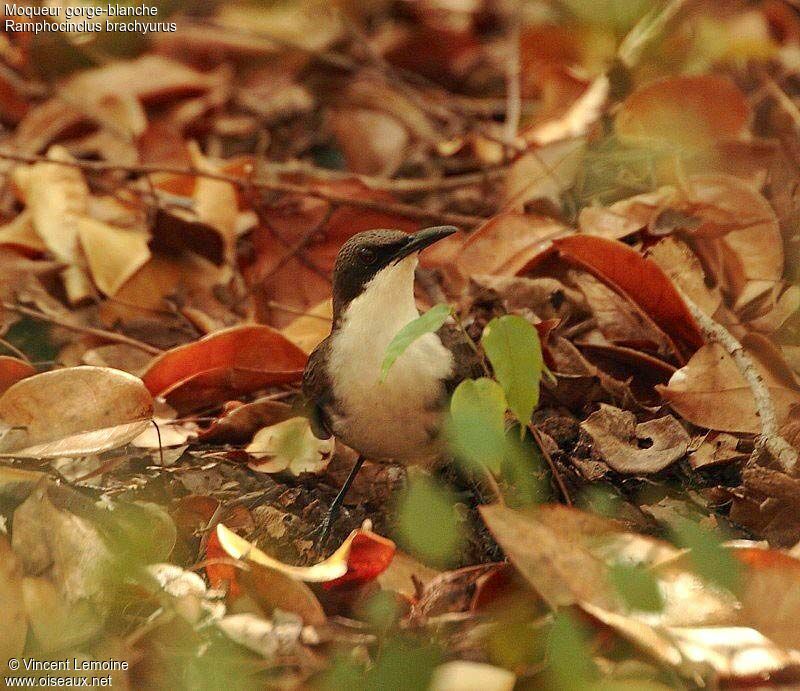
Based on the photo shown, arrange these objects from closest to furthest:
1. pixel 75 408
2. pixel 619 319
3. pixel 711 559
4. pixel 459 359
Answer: pixel 711 559 < pixel 75 408 < pixel 459 359 < pixel 619 319

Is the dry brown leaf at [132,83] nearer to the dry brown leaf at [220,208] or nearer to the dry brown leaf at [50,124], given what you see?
the dry brown leaf at [50,124]

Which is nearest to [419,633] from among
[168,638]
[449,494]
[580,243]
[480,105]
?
[168,638]

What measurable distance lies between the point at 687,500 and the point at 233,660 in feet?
4.54

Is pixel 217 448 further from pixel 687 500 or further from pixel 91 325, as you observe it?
pixel 687 500

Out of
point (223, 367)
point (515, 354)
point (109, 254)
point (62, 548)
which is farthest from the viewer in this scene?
point (109, 254)

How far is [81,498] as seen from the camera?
2.97 metres

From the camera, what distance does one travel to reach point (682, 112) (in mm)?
4438

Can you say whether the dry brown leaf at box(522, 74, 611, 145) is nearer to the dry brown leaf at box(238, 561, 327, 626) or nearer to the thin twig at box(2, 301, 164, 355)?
the thin twig at box(2, 301, 164, 355)

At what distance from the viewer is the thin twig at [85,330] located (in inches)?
159

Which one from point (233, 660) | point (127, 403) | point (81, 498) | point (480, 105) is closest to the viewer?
point (233, 660)

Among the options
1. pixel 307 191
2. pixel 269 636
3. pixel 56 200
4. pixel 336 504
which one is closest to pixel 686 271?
pixel 336 504

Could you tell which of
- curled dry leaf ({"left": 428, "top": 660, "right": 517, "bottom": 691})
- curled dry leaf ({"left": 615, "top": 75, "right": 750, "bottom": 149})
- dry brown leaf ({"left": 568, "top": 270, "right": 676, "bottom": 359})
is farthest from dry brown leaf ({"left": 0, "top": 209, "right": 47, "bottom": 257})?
curled dry leaf ({"left": 428, "top": 660, "right": 517, "bottom": 691})

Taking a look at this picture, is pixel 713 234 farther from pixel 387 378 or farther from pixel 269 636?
pixel 269 636

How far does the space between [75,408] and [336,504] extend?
0.82m
